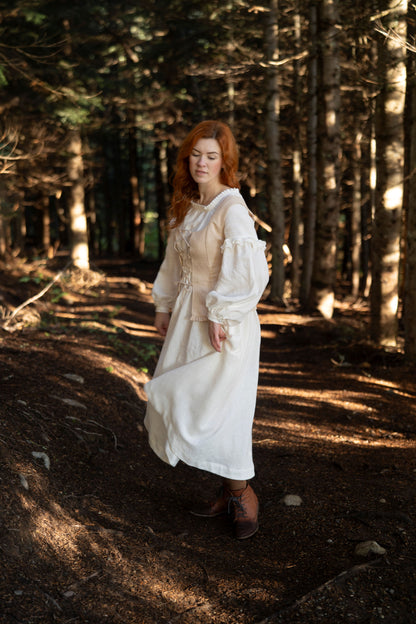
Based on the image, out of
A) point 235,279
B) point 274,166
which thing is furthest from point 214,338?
point 274,166

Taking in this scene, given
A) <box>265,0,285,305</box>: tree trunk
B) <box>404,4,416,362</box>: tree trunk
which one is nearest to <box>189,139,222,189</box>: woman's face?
<box>404,4,416,362</box>: tree trunk

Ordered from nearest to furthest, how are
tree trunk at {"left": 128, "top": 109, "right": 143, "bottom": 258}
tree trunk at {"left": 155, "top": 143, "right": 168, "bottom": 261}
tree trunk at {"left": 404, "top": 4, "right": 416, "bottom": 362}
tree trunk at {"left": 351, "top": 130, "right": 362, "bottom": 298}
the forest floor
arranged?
the forest floor, tree trunk at {"left": 404, "top": 4, "right": 416, "bottom": 362}, tree trunk at {"left": 351, "top": 130, "right": 362, "bottom": 298}, tree trunk at {"left": 128, "top": 109, "right": 143, "bottom": 258}, tree trunk at {"left": 155, "top": 143, "right": 168, "bottom": 261}

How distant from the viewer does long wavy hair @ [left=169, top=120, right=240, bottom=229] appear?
372cm

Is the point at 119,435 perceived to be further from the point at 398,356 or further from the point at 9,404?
the point at 398,356

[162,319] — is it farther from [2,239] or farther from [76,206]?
[2,239]

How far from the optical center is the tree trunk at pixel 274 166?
1348 centimetres

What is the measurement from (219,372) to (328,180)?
823 cm

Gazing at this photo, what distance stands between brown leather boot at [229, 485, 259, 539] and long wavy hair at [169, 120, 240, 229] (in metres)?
1.86

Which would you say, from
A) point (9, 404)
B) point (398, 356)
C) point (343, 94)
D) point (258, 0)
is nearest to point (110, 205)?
point (343, 94)

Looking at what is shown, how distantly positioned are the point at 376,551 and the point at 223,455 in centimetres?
104

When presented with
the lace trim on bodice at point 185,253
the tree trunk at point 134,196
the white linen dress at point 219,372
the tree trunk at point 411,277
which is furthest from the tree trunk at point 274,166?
the tree trunk at point 134,196

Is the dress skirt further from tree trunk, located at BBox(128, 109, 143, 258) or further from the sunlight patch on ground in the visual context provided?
tree trunk, located at BBox(128, 109, 143, 258)

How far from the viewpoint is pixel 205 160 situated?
372 centimetres

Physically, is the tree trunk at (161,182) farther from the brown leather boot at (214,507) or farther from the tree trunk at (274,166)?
the brown leather boot at (214,507)
